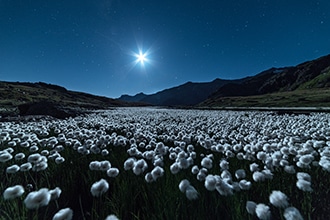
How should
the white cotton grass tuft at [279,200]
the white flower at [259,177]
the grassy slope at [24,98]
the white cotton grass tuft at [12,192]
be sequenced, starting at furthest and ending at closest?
1. the grassy slope at [24,98]
2. the white flower at [259,177]
3. the white cotton grass tuft at [12,192]
4. the white cotton grass tuft at [279,200]

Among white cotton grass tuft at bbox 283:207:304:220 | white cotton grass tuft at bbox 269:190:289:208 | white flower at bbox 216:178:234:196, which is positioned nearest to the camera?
white cotton grass tuft at bbox 283:207:304:220

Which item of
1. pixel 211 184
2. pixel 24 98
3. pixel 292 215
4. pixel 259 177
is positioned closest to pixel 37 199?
pixel 211 184

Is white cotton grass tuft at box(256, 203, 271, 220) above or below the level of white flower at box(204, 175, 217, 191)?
below

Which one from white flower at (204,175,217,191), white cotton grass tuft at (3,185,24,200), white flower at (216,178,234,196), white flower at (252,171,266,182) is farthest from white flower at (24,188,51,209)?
white flower at (252,171,266,182)

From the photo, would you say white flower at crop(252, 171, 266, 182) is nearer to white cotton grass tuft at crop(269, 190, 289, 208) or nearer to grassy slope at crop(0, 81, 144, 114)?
white cotton grass tuft at crop(269, 190, 289, 208)

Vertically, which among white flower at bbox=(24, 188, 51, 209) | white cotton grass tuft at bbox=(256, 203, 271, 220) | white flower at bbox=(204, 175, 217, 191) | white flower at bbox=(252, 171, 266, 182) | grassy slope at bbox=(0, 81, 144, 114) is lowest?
white flower at bbox=(252, 171, 266, 182)

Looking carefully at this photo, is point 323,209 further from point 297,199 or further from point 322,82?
point 322,82

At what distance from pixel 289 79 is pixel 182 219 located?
22662cm

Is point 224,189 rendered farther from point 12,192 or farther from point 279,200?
point 12,192

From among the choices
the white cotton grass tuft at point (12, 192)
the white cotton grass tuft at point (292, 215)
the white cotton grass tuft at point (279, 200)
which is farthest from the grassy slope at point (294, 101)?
the white cotton grass tuft at point (12, 192)

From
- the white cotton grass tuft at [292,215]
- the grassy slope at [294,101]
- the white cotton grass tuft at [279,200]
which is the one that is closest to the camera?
the white cotton grass tuft at [292,215]

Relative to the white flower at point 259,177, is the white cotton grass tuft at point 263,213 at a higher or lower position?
higher

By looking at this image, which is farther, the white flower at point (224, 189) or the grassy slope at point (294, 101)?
the grassy slope at point (294, 101)

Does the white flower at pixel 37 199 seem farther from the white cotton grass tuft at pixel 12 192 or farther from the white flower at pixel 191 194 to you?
the white flower at pixel 191 194
